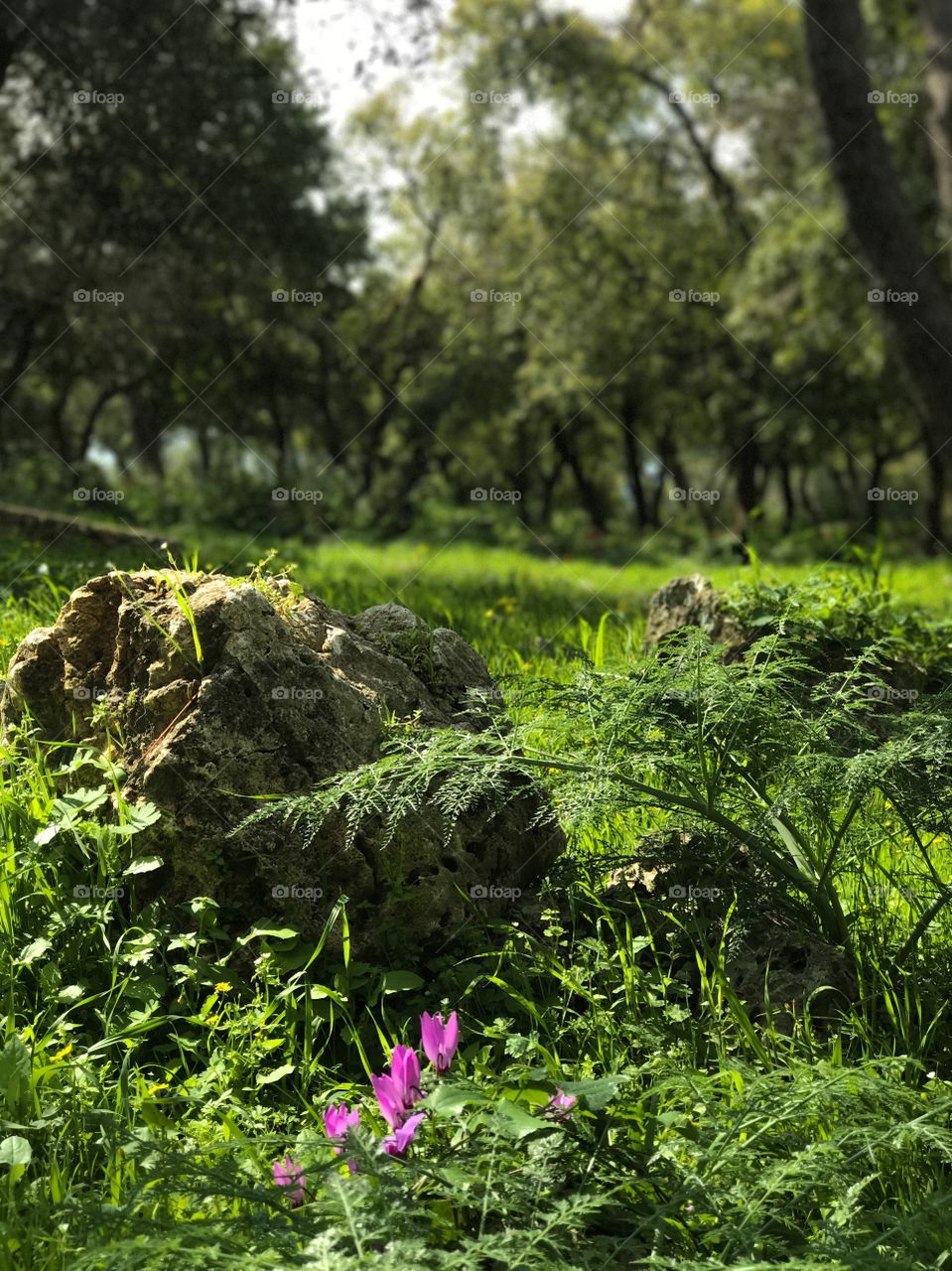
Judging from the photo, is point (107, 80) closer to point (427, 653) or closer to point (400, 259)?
point (400, 259)

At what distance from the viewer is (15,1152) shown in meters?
2.24

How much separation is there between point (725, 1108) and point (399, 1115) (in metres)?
0.73

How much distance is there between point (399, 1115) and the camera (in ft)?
7.15

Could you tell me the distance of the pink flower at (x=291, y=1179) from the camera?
1958 mm

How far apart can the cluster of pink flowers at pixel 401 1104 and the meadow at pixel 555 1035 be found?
0.01 meters

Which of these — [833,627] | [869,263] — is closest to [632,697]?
[833,627]
